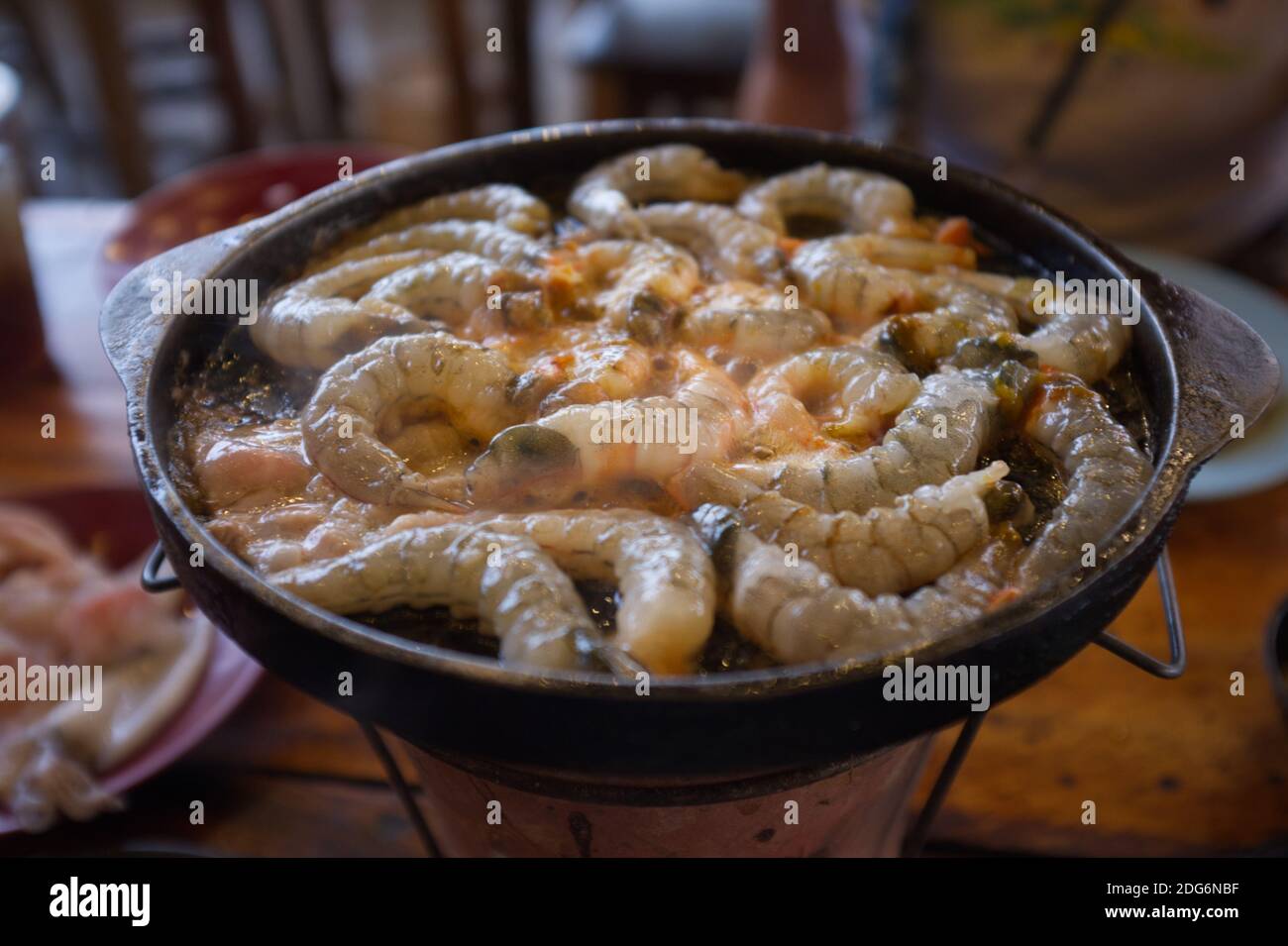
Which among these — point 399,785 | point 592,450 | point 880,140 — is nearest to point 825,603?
point 592,450

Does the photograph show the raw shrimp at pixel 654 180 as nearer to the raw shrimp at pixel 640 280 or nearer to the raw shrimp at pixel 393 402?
the raw shrimp at pixel 640 280

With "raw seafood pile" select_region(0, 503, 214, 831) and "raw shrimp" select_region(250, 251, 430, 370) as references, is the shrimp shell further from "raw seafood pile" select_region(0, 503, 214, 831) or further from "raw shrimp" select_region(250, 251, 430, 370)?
"raw seafood pile" select_region(0, 503, 214, 831)

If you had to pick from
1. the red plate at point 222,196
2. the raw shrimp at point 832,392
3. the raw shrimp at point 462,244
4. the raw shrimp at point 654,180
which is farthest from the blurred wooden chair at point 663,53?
the raw shrimp at point 832,392

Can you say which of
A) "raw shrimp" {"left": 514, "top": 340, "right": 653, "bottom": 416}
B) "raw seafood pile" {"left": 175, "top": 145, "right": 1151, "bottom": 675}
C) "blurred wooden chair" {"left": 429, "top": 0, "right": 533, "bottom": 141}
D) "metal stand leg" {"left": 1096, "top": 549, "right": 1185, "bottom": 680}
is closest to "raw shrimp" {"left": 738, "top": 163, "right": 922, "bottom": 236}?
"raw seafood pile" {"left": 175, "top": 145, "right": 1151, "bottom": 675}

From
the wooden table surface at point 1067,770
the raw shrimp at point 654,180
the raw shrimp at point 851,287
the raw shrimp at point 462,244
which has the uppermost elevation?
the raw shrimp at point 654,180
